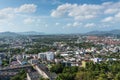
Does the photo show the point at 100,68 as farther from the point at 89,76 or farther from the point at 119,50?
the point at 119,50

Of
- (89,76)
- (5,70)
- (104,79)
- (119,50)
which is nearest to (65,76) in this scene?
(89,76)

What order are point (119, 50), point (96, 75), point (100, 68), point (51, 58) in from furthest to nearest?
point (119, 50), point (51, 58), point (100, 68), point (96, 75)

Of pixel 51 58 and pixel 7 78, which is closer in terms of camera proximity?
pixel 7 78

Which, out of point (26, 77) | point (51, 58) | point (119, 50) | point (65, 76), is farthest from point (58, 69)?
point (119, 50)

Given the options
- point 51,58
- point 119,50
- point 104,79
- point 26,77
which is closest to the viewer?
point 104,79

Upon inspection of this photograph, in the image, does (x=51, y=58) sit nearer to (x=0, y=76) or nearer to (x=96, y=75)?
(x=0, y=76)

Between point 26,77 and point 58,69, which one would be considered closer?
point 26,77

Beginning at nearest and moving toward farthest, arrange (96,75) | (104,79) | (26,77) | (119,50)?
1. (104,79)
2. (96,75)
3. (26,77)
4. (119,50)

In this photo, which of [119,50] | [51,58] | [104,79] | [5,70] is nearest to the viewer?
→ [104,79]
